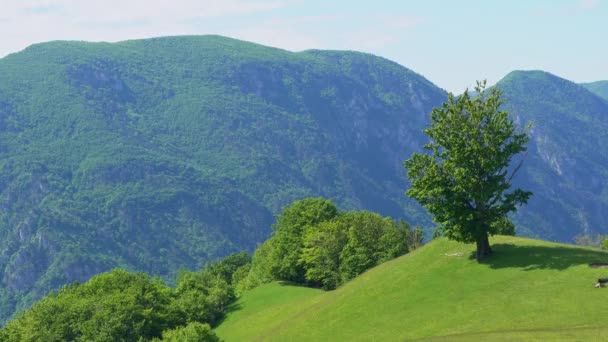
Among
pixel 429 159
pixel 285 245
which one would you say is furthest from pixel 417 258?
pixel 285 245

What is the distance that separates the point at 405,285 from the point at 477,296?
11901 mm

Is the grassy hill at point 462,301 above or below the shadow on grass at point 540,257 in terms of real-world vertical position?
below

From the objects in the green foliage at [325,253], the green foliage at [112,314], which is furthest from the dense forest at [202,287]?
the green foliage at [325,253]

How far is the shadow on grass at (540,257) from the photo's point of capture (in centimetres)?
7475

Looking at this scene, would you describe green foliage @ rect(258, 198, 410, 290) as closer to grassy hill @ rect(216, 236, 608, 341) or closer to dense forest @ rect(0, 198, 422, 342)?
dense forest @ rect(0, 198, 422, 342)

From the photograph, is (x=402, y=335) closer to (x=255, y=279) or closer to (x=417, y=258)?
(x=417, y=258)

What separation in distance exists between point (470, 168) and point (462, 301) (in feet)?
49.4

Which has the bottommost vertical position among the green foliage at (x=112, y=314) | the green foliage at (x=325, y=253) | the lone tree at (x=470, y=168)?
the green foliage at (x=112, y=314)

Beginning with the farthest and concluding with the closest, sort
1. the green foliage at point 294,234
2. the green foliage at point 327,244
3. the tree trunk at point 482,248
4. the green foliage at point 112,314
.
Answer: the green foliage at point 294,234 → the green foliage at point 327,244 → the green foliage at point 112,314 → the tree trunk at point 482,248

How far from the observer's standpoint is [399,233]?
111688 mm

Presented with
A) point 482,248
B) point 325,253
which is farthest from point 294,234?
point 482,248

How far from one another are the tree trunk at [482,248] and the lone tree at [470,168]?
0.11 m

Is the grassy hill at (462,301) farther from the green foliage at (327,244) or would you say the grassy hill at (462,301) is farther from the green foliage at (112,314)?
the green foliage at (112,314)

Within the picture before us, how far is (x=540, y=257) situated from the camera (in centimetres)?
7844
